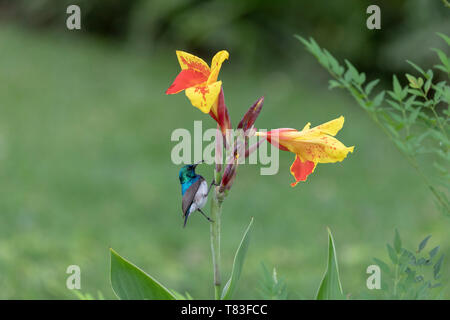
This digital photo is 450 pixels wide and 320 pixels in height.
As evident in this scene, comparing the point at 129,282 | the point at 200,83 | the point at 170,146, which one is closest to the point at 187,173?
the point at 200,83

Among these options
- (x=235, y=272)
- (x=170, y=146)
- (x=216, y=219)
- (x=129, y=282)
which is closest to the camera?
(x=216, y=219)

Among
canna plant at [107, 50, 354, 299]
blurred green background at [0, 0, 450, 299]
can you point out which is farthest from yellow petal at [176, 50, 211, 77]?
blurred green background at [0, 0, 450, 299]

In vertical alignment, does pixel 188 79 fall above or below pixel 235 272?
above

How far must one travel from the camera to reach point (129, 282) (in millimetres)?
1254

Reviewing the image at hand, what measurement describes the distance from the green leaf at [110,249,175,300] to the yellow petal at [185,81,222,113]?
0.47 metres

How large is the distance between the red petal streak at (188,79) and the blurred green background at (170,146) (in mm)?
636

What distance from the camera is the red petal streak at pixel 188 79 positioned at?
948 mm

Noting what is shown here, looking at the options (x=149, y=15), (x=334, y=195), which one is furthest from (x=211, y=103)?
(x=149, y=15)

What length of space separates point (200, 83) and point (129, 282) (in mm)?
496

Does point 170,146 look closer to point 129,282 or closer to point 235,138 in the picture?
point 129,282

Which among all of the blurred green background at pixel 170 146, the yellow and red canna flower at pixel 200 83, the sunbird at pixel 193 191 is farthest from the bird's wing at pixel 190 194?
the blurred green background at pixel 170 146

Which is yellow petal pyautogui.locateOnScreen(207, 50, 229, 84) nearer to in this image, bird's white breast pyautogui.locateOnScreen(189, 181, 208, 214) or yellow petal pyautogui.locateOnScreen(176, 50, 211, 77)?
yellow petal pyautogui.locateOnScreen(176, 50, 211, 77)

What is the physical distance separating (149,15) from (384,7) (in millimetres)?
2420

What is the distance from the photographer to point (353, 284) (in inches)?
99.6
